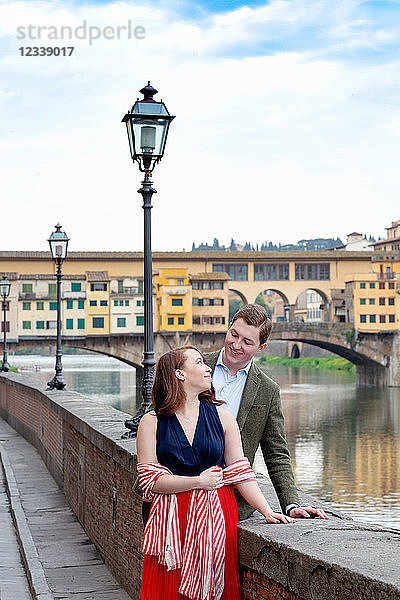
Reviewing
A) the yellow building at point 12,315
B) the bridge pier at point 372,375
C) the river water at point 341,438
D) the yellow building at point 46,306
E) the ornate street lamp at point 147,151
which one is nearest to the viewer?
the ornate street lamp at point 147,151

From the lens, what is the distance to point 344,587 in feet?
7.89

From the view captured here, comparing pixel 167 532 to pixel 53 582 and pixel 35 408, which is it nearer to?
pixel 53 582

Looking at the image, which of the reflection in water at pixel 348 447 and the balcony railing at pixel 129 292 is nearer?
the reflection in water at pixel 348 447

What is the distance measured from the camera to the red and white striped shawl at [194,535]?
9.62 feet

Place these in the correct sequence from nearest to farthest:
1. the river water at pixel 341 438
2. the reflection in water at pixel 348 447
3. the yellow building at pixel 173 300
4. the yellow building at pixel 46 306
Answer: the reflection in water at pixel 348 447 < the river water at pixel 341 438 < the yellow building at pixel 46 306 < the yellow building at pixel 173 300

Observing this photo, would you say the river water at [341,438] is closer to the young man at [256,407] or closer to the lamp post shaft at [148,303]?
the lamp post shaft at [148,303]

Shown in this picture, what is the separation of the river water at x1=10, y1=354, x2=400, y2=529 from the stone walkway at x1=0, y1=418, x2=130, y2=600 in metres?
8.44

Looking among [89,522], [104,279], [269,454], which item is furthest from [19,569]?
[104,279]

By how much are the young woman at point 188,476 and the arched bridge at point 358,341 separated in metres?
48.2

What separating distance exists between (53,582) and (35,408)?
22.8 ft

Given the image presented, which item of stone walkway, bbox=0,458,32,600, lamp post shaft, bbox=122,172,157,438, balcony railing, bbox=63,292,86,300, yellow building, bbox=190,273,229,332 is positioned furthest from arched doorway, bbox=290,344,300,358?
lamp post shaft, bbox=122,172,157,438

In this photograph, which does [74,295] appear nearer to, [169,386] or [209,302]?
[209,302]

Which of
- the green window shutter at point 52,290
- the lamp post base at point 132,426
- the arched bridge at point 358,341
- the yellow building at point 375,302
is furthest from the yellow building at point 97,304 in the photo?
the lamp post base at point 132,426

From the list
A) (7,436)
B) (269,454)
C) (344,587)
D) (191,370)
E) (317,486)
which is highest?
(191,370)
